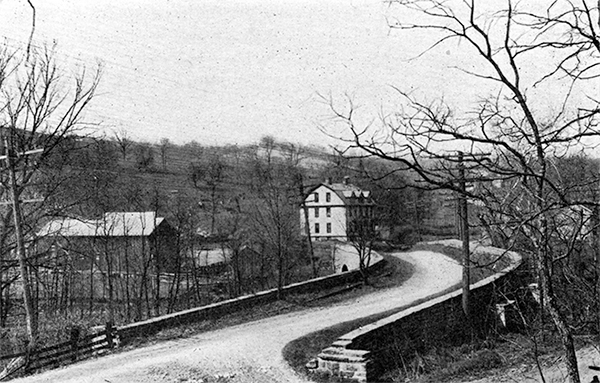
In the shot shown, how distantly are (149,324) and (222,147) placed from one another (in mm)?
106572

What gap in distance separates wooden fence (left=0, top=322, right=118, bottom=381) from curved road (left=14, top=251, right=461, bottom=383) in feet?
1.84

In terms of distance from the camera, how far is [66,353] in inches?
581

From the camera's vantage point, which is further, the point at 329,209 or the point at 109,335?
the point at 329,209

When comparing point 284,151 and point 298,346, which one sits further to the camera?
point 284,151

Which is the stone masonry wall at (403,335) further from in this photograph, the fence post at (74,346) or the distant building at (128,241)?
the distant building at (128,241)

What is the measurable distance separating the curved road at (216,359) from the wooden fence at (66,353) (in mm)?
560

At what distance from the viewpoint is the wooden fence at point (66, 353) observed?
13.9 metres

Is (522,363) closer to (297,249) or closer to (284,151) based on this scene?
(297,249)

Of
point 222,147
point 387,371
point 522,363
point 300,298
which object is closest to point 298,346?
point 387,371

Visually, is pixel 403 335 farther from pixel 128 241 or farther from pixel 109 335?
pixel 128 241

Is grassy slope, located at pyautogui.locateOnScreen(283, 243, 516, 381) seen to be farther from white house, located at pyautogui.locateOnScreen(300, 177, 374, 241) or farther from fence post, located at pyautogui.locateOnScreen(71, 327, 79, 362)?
white house, located at pyautogui.locateOnScreen(300, 177, 374, 241)

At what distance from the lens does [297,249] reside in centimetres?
5403

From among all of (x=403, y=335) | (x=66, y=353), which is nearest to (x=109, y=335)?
(x=66, y=353)

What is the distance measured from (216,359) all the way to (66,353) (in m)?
3.65
